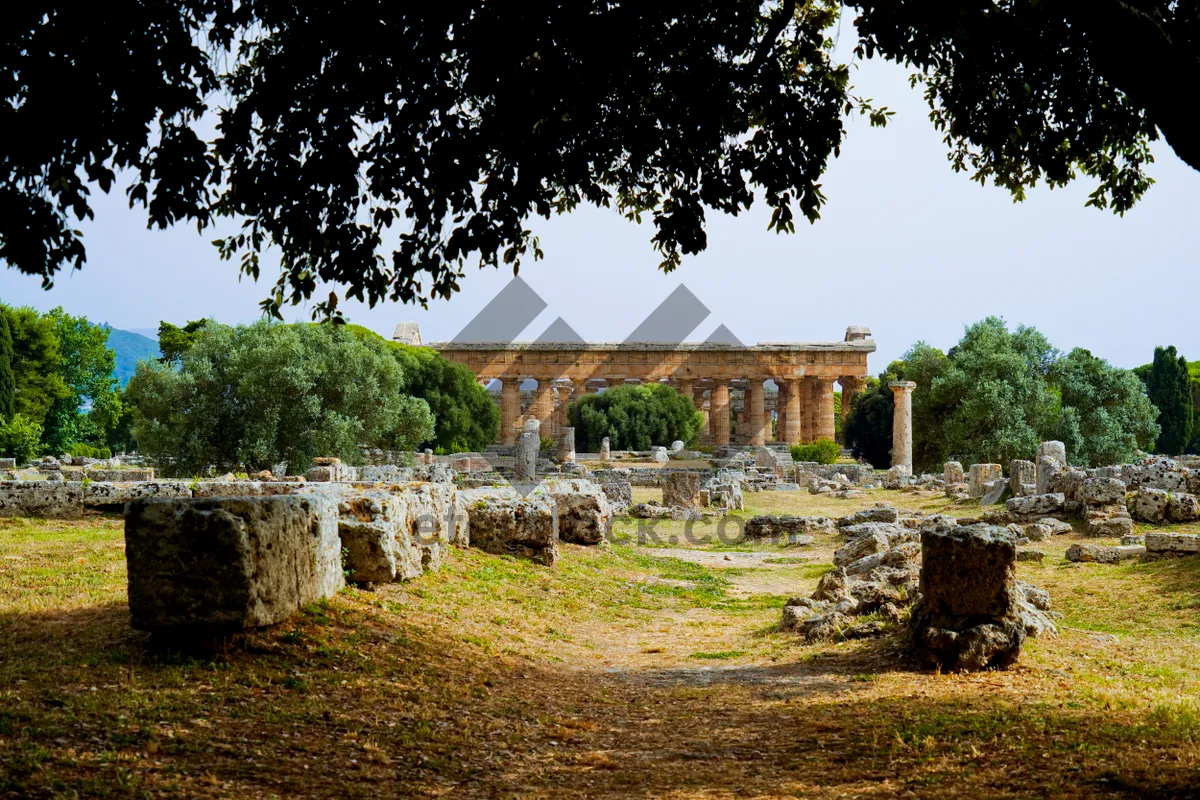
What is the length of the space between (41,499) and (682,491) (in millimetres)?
15253

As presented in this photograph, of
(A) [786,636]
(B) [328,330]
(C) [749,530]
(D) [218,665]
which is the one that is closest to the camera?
(D) [218,665]

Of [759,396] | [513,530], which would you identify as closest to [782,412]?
[759,396]

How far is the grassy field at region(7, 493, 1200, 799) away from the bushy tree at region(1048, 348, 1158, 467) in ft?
98.7

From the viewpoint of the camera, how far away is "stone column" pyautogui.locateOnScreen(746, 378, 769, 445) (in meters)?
67.4

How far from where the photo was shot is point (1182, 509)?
16.8 metres

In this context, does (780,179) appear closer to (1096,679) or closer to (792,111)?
(792,111)

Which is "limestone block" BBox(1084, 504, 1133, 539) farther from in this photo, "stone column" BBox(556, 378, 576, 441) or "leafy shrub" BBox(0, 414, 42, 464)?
"stone column" BBox(556, 378, 576, 441)

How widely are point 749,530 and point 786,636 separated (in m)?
10.9

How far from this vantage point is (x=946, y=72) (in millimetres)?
8188

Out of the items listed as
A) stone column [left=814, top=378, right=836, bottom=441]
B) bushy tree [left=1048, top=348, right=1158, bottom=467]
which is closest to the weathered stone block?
bushy tree [left=1048, top=348, right=1158, bottom=467]

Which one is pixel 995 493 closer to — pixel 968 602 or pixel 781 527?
pixel 781 527

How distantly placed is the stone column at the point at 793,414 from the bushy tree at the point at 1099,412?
23.4 meters

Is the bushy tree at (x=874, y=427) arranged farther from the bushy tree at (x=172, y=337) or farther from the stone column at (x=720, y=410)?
the bushy tree at (x=172, y=337)

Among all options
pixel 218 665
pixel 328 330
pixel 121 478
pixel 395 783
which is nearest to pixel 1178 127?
pixel 395 783
